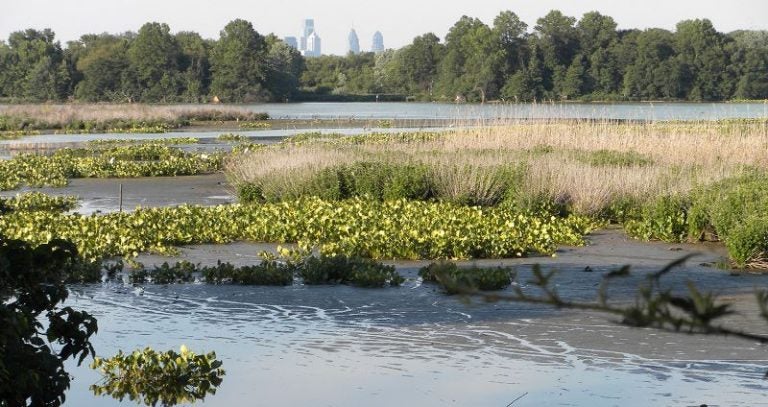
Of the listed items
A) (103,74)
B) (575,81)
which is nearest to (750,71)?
(575,81)

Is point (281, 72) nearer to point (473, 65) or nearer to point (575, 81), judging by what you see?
point (473, 65)

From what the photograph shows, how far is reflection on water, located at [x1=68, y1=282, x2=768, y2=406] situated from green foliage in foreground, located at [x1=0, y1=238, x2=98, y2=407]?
1.51 metres

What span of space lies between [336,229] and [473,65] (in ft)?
331

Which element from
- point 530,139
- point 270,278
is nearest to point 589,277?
point 270,278

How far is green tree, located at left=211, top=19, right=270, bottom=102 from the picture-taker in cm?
11094

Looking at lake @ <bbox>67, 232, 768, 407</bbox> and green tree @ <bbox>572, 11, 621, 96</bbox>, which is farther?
green tree @ <bbox>572, 11, 621, 96</bbox>

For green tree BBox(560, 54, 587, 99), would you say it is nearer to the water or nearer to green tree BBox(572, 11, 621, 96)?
green tree BBox(572, 11, 621, 96)

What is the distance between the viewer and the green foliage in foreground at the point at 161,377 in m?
8.66

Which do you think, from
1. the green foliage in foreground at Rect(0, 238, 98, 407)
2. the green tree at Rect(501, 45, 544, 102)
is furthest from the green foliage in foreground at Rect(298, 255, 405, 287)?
the green tree at Rect(501, 45, 544, 102)

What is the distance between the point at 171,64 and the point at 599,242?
100276mm

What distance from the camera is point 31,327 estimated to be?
6.99 metres

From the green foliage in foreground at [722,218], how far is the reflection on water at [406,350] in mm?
4018

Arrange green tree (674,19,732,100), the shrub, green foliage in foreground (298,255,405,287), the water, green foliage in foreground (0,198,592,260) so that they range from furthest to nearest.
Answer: green tree (674,19,732,100) → the water → green foliage in foreground (0,198,592,260) → the shrub → green foliage in foreground (298,255,405,287)

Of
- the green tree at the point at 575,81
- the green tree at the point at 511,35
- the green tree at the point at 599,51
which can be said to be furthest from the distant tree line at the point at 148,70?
the green tree at the point at 599,51
